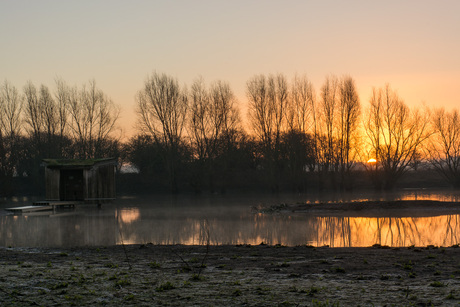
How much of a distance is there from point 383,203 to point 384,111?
30.0 m

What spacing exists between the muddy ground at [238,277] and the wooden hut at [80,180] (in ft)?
70.2

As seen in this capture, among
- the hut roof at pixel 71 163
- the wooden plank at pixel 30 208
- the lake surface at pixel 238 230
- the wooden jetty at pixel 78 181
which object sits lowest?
the lake surface at pixel 238 230

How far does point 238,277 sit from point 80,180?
2881 cm

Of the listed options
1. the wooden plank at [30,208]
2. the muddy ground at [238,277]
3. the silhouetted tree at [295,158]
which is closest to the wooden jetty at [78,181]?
the wooden plank at [30,208]

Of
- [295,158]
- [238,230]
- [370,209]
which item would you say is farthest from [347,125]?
[238,230]

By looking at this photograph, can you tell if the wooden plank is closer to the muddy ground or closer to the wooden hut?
the wooden hut

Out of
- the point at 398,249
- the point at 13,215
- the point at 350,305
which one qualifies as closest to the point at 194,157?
the point at 13,215

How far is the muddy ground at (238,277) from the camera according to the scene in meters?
7.22

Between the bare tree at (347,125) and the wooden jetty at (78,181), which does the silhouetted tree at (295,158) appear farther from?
the wooden jetty at (78,181)

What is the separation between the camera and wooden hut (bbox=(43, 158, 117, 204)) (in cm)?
3350

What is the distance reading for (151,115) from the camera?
58.0 metres

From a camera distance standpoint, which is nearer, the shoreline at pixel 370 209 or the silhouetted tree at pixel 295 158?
the shoreline at pixel 370 209

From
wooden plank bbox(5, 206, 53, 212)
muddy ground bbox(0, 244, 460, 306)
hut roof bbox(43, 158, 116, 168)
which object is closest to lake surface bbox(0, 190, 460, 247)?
muddy ground bbox(0, 244, 460, 306)

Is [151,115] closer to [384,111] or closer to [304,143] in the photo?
[304,143]
